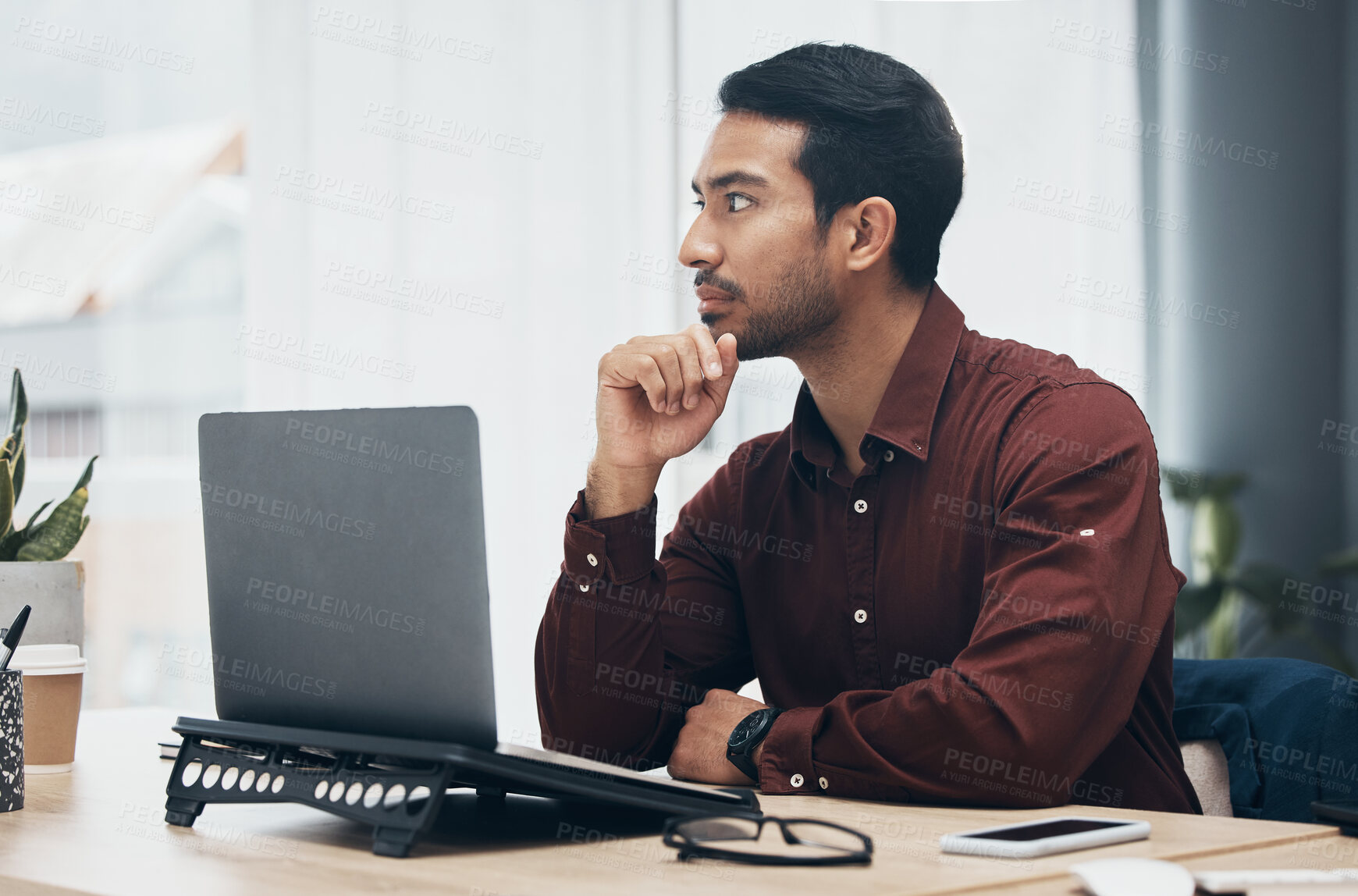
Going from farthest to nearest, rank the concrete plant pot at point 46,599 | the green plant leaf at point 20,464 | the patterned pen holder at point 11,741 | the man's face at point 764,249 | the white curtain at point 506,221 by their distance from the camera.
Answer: the white curtain at point 506,221, the man's face at point 764,249, the green plant leaf at point 20,464, the concrete plant pot at point 46,599, the patterned pen holder at point 11,741

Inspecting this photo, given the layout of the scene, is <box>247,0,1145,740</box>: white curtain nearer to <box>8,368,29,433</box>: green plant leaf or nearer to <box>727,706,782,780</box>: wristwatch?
<box>8,368,29,433</box>: green plant leaf

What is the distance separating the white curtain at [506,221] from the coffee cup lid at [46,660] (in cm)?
151

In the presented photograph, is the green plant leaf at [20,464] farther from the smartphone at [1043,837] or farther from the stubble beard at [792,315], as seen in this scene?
the smartphone at [1043,837]

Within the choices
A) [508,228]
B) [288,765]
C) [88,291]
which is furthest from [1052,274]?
[288,765]

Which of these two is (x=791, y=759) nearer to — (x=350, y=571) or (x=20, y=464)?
(x=350, y=571)

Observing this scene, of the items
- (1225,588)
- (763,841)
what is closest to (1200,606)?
(1225,588)

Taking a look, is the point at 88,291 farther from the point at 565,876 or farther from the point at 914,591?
the point at 565,876

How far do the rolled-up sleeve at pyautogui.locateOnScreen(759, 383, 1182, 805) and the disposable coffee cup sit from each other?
0.69 meters

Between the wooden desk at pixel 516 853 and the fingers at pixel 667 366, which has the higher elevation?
the fingers at pixel 667 366

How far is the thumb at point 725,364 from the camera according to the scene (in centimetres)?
141

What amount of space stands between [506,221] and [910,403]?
1.60 meters

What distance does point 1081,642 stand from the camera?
3.64 feet

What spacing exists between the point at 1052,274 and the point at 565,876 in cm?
260

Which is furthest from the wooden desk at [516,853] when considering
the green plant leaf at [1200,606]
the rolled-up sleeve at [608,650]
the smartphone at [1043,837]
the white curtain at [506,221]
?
the green plant leaf at [1200,606]
